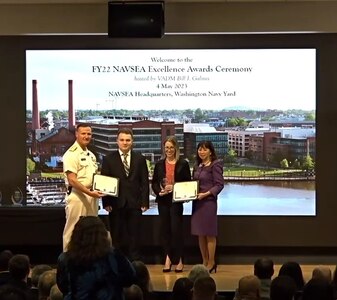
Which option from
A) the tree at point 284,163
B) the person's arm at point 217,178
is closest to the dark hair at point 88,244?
the person's arm at point 217,178

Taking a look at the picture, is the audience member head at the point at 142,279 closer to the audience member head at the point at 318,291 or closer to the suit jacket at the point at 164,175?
the audience member head at the point at 318,291

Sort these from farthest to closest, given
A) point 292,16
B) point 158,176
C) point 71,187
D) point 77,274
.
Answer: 1. point 292,16
2. point 158,176
3. point 71,187
4. point 77,274

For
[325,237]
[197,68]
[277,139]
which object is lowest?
[325,237]

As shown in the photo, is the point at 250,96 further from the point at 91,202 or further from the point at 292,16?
the point at 91,202

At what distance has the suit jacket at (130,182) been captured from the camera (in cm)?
696

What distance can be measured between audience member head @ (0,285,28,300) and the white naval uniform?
286 centimetres

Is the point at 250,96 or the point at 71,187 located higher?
the point at 250,96

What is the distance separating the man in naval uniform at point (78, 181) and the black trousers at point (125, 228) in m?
0.34

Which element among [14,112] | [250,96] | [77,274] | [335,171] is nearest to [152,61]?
[250,96]

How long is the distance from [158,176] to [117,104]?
120 centimetres

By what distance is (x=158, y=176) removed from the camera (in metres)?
7.25

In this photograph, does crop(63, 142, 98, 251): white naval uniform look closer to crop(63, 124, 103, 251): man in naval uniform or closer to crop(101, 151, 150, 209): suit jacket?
crop(63, 124, 103, 251): man in naval uniform

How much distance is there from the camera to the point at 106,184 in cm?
688

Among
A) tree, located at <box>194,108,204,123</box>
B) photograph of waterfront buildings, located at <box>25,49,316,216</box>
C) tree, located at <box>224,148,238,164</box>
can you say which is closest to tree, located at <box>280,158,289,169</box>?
photograph of waterfront buildings, located at <box>25,49,316,216</box>
